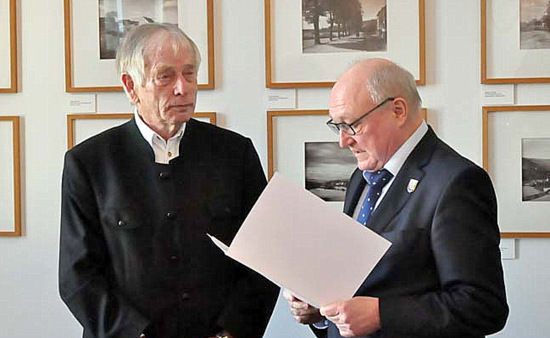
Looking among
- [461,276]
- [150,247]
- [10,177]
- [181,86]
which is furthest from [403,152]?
[10,177]

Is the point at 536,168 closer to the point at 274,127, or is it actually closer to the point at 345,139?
the point at 274,127

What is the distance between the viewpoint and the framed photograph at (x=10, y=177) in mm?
3068

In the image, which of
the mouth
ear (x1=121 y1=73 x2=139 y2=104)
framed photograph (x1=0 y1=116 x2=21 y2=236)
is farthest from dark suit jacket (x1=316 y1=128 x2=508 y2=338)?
framed photograph (x1=0 y1=116 x2=21 y2=236)

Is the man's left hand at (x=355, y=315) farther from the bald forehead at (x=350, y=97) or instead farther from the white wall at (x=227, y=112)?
the white wall at (x=227, y=112)

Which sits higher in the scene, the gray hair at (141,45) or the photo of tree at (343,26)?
the photo of tree at (343,26)

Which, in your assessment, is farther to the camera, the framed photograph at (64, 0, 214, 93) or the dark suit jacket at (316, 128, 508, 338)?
the framed photograph at (64, 0, 214, 93)

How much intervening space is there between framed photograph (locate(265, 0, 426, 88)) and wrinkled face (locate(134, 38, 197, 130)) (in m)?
0.92

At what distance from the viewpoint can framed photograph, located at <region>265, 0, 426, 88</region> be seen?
9.30 ft

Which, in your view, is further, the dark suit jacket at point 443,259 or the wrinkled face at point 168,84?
the wrinkled face at point 168,84

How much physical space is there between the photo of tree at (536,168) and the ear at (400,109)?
128 centimetres

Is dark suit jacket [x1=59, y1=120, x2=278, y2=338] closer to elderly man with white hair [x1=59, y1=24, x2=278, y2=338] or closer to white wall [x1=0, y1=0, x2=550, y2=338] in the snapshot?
elderly man with white hair [x1=59, y1=24, x2=278, y2=338]

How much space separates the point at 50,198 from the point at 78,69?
525 millimetres

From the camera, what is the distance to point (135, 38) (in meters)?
2.01

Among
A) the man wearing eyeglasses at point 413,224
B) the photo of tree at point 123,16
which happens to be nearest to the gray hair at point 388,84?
the man wearing eyeglasses at point 413,224
